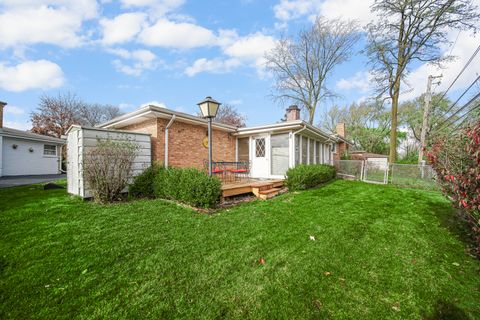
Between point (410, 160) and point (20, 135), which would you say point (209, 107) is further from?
point (410, 160)

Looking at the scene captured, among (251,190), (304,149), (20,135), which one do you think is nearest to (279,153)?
(304,149)

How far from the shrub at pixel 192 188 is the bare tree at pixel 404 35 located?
13.4 metres

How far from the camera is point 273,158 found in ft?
29.1

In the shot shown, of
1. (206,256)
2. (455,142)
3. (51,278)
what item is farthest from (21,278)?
(455,142)

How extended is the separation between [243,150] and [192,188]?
530 centimetres

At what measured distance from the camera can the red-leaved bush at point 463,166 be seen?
2521mm

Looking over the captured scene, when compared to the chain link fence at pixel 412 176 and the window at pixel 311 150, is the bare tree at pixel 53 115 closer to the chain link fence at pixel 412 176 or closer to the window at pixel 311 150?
the window at pixel 311 150

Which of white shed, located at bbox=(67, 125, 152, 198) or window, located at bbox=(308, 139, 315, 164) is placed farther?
window, located at bbox=(308, 139, 315, 164)

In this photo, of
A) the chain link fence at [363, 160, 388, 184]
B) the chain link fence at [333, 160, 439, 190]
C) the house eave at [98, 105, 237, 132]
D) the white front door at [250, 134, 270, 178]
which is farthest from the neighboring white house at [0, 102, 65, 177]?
the chain link fence at [363, 160, 388, 184]

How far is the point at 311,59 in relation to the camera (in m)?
17.6

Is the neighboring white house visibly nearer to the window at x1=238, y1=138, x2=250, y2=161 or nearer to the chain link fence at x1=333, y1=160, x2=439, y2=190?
the window at x1=238, y1=138, x2=250, y2=161

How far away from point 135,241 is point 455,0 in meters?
17.7

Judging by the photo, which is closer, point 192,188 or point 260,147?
point 192,188

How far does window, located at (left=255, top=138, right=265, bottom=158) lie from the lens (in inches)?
362
